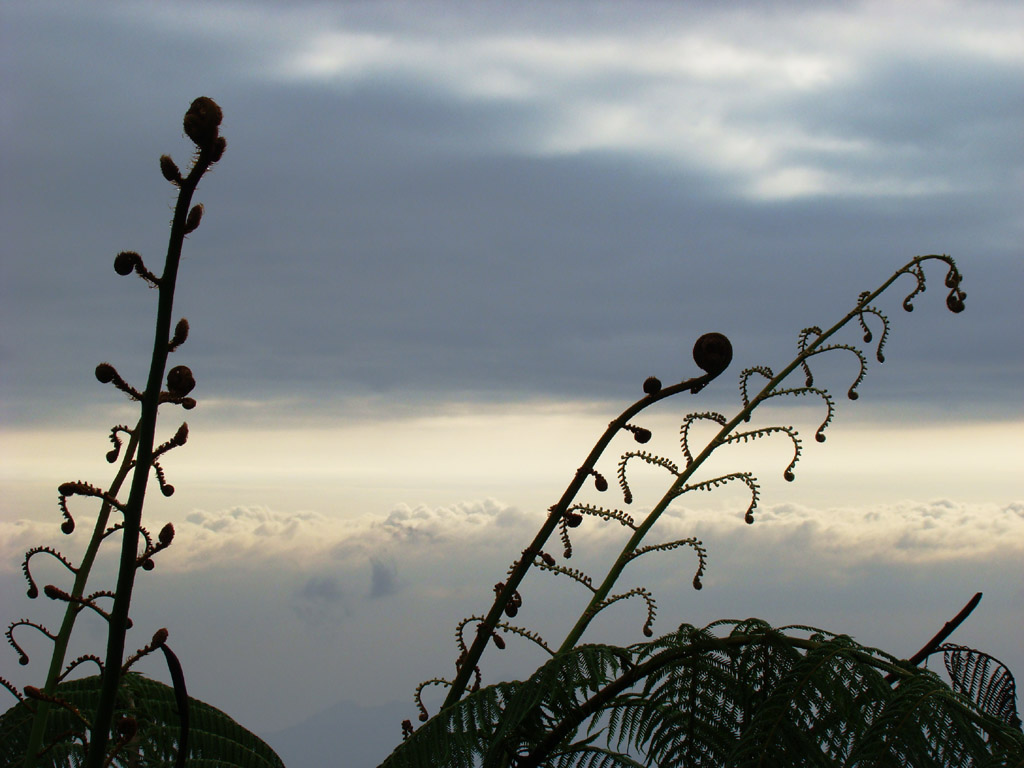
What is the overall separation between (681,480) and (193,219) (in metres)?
2.77

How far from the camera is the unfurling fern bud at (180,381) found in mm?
2158

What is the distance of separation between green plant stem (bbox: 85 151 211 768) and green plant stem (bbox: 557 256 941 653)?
2.20 metres

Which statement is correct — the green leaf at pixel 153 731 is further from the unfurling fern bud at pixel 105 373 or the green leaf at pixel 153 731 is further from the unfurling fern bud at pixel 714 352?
the unfurling fern bud at pixel 714 352

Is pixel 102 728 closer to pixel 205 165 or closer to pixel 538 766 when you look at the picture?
pixel 205 165

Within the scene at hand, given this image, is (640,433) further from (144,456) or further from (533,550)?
(144,456)

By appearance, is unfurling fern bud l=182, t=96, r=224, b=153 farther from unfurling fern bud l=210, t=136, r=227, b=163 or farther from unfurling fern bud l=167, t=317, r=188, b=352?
unfurling fern bud l=167, t=317, r=188, b=352

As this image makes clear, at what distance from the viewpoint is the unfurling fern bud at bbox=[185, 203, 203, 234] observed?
6.47 feet

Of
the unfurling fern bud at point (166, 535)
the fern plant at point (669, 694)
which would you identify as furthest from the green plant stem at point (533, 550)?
the unfurling fern bud at point (166, 535)

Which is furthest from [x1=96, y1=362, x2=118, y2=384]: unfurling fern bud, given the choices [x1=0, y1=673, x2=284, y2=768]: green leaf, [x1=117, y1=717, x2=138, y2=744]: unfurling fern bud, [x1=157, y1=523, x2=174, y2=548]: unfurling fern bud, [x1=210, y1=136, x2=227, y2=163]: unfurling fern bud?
[x1=0, y1=673, x2=284, y2=768]: green leaf

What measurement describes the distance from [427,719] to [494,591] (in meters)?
0.65

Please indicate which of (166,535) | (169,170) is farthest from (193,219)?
(166,535)

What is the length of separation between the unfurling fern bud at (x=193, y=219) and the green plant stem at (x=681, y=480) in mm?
2500

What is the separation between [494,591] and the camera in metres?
3.88

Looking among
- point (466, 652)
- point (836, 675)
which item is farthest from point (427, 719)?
point (836, 675)
